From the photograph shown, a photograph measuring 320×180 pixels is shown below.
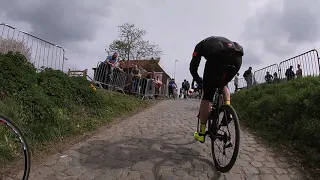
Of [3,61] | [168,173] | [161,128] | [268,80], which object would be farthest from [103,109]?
[268,80]

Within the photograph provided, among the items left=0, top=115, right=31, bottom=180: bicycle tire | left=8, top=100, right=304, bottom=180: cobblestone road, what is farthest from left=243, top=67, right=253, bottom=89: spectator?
left=0, top=115, right=31, bottom=180: bicycle tire

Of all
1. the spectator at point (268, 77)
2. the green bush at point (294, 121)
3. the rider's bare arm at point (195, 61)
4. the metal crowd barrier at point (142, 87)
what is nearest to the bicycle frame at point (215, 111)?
the rider's bare arm at point (195, 61)

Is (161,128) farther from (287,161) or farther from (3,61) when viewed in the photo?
(3,61)

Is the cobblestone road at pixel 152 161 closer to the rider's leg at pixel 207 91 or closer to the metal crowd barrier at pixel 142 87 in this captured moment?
the rider's leg at pixel 207 91

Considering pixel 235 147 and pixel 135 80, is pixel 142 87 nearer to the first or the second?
pixel 135 80

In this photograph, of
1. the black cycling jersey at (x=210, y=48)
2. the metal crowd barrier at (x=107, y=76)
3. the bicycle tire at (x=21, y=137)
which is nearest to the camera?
the bicycle tire at (x=21, y=137)

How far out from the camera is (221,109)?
432 centimetres

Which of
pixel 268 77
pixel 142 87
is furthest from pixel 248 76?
pixel 142 87

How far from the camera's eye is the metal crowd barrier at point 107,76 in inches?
504

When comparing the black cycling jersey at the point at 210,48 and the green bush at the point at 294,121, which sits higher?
the black cycling jersey at the point at 210,48

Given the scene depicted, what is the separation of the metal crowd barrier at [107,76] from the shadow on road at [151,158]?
7.26 meters

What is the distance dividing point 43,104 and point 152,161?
256 centimetres

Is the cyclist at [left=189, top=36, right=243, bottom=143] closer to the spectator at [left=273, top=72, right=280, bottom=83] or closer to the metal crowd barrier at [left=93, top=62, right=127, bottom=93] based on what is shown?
the metal crowd barrier at [left=93, top=62, right=127, bottom=93]

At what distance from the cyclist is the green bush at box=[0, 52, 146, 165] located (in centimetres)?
273
